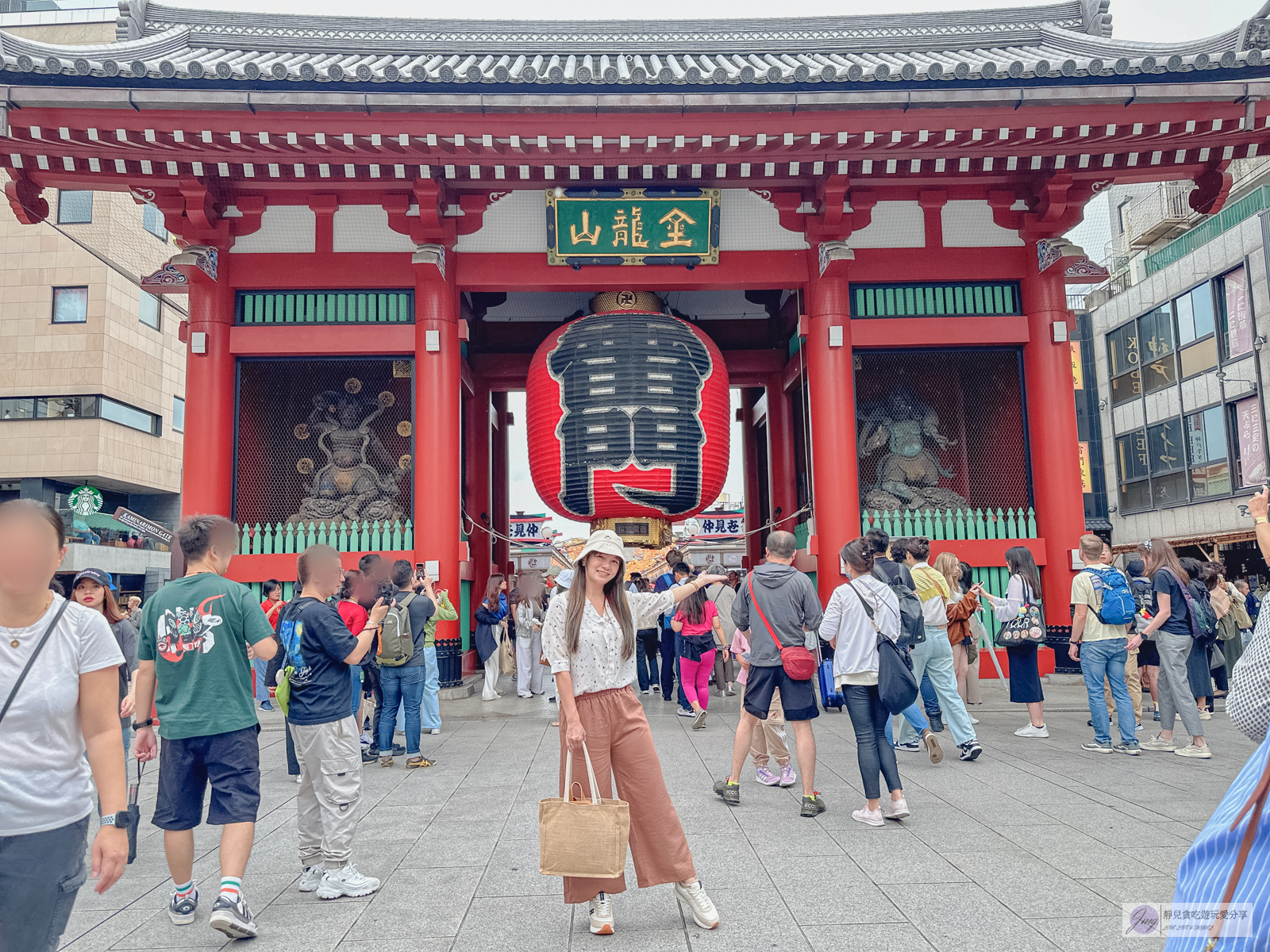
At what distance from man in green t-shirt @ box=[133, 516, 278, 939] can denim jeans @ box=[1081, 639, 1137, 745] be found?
637 cm

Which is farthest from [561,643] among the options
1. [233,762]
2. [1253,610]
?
[1253,610]

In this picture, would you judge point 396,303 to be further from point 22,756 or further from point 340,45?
point 22,756

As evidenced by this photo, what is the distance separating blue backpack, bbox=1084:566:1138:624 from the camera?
6.75 meters

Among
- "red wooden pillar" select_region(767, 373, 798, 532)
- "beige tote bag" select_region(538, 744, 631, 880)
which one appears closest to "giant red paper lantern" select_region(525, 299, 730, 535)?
"red wooden pillar" select_region(767, 373, 798, 532)

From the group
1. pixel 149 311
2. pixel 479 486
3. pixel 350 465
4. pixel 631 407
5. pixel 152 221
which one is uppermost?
pixel 152 221

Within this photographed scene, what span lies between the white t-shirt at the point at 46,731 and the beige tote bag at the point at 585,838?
5.35ft

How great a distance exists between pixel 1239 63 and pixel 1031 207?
2525 millimetres

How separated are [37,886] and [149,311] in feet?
99.4

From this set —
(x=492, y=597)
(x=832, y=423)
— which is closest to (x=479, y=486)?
(x=492, y=597)

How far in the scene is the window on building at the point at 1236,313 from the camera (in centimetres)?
1992

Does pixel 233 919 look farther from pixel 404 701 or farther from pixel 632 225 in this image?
pixel 632 225

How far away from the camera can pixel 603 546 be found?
3709 millimetres

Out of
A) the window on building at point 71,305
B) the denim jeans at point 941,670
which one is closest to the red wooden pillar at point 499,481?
the denim jeans at point 941,670

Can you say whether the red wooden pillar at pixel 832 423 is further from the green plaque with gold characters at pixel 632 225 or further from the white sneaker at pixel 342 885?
the white sneaker at pixel 342 885
